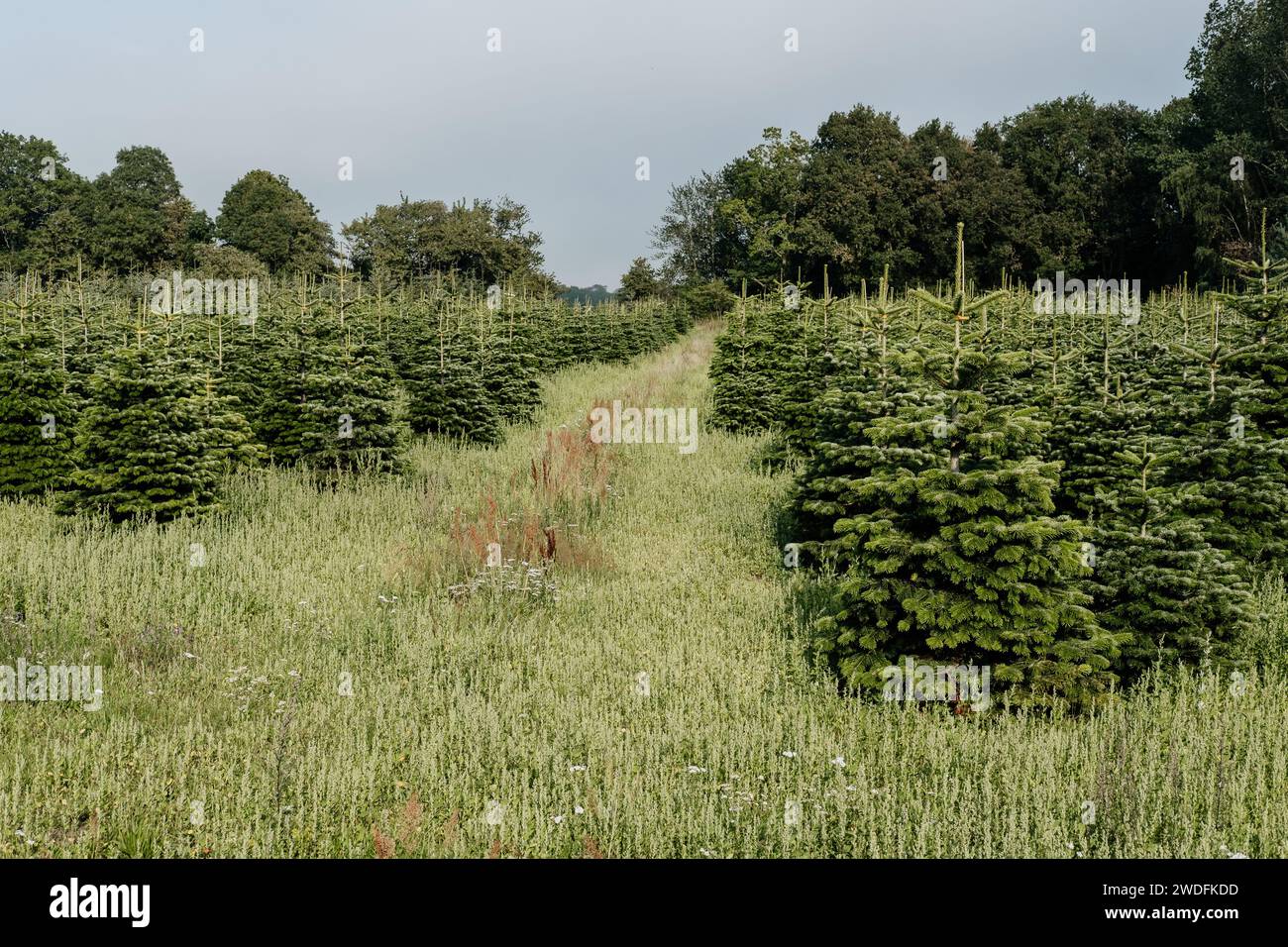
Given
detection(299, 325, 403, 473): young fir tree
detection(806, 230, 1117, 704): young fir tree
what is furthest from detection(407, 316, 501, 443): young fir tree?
detection(806, 230, 1117, 704): young fir tree

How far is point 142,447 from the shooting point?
9523mm

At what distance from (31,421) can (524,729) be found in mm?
10360

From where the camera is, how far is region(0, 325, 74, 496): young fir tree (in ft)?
37.1

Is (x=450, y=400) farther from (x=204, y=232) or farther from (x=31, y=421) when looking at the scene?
(x=204, y=232)

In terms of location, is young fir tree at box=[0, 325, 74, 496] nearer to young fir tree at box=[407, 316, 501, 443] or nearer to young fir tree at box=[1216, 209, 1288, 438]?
young fir tree at box=[407, 316, 501, 443]

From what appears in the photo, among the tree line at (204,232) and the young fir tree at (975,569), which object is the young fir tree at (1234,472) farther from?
the tree line at (204,232)

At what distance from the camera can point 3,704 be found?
515 centimetres

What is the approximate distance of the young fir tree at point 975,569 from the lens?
17.6ft

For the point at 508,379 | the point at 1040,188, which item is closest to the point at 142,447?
the point at 508,379

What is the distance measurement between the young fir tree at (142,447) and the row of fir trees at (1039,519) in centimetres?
715

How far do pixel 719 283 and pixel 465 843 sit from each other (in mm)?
51831

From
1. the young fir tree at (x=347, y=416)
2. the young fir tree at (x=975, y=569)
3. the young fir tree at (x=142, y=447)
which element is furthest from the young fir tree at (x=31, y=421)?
the young fir tree at (x=975, y=569)

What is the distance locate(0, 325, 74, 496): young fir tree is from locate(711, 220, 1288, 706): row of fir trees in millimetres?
10275
